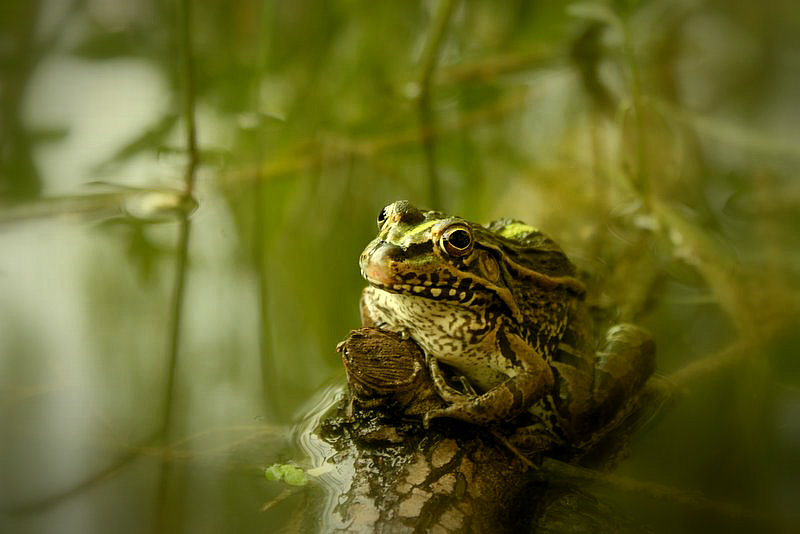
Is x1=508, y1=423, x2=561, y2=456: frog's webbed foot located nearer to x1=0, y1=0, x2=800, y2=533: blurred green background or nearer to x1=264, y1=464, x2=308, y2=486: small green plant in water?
x1=0, y1=0, x2=800, y2=533: blurred green background

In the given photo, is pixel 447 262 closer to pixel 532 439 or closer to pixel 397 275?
pixel 397 275

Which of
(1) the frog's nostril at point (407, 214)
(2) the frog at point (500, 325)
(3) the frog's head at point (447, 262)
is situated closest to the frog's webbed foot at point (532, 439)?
(2) the frog at point (500, 325)

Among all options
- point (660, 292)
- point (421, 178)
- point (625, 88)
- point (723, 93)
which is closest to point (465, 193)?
point (421, 178)

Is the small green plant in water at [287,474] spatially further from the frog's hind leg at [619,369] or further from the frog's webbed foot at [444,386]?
the frog's hind leg at [619,369]

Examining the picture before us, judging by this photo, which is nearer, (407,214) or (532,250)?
(407,214)

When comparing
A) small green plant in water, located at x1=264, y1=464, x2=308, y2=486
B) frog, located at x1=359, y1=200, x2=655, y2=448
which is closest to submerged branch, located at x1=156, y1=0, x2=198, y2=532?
small green plant in water, located at x1=264, y1=464, x2=308, y2=486

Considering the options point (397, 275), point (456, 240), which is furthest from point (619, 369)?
point (397, 275)
